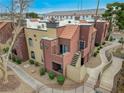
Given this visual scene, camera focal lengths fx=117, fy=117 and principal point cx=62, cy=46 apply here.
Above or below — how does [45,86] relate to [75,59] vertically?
below

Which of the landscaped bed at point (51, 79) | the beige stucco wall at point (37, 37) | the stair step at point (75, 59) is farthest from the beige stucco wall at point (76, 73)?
the beige stucco wall at point (37, 37)

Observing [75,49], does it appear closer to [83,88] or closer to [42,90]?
[83,88]

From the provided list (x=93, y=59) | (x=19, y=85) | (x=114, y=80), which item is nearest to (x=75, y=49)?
(x=93, y=59)

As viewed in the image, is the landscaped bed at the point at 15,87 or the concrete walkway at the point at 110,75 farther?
the landscaped bed at the point at 15,87

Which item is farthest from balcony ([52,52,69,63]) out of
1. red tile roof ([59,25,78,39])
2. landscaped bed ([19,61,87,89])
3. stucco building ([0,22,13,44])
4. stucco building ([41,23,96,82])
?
stucco building ([0,22,13,44])

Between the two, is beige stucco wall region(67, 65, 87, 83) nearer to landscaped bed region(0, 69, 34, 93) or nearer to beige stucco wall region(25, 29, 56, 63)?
landscaped bed region(0, 69, 34, 93)

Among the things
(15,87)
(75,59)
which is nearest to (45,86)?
(15,87)

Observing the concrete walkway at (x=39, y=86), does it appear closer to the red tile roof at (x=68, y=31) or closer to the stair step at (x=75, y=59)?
the stair step at (x=75, y=59)

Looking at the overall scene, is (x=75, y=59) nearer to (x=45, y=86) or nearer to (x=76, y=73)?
(x=76, y=73)
